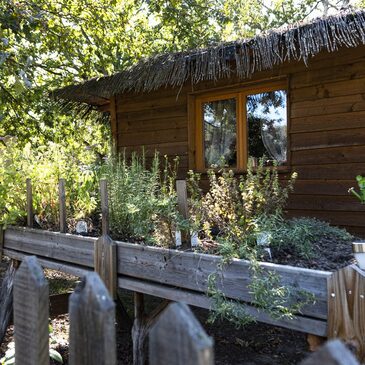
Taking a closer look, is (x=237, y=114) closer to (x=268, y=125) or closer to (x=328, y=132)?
(x=268, y=125)

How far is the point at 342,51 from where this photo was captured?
494 centimetres

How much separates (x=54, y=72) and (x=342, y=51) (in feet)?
24.2

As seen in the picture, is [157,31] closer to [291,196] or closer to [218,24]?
[218,24]

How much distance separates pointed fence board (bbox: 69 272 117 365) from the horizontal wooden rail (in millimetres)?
1431

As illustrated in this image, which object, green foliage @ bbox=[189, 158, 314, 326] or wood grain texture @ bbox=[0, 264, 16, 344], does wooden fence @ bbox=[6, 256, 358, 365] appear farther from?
wood grain texture @ bbox=[0, 264, 16, 344]

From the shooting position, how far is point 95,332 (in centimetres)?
102

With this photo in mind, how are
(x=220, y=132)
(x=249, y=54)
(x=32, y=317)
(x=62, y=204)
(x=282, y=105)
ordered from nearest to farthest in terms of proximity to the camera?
(x=32, y=317) < (x=62, y=204) < (x=249, y=54) < (x=282, y=105) < (x=220, y=132)

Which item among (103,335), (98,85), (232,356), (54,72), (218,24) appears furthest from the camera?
(218,24)

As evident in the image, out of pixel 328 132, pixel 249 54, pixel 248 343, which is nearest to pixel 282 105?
pixel 328 132

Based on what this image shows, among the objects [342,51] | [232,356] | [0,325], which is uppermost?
[342,51]

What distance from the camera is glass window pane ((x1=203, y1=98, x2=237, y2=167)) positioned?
6.04m

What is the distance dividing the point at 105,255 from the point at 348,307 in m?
1.86

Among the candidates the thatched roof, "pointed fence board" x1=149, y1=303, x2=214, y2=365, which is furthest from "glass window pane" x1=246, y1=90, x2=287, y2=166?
"pointed fence board" x1=149, y1=303, x2=214, y2=365

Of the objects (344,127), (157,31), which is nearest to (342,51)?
(344,127)
